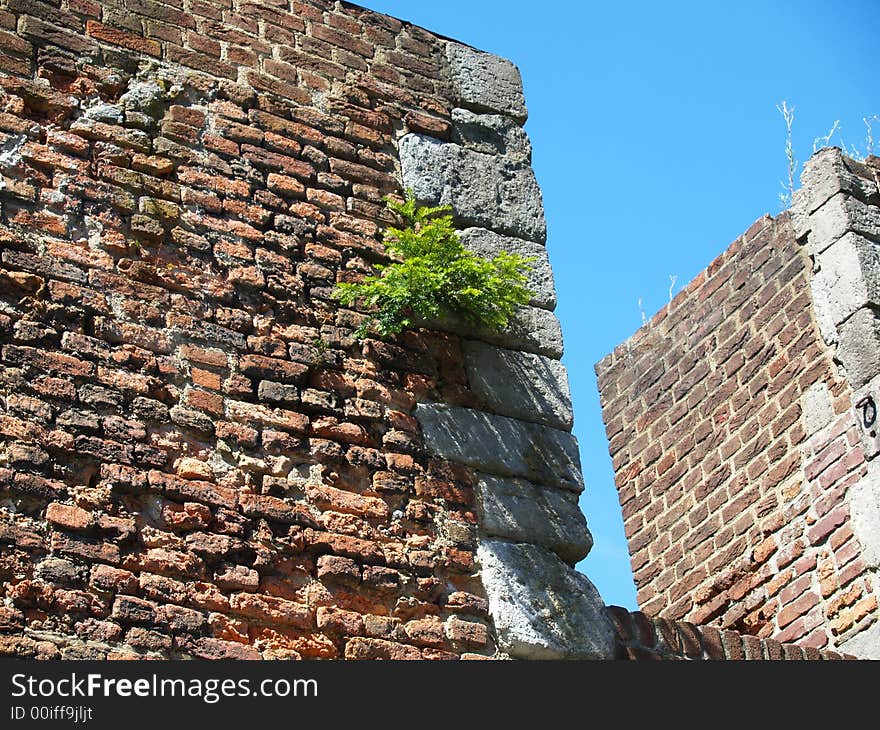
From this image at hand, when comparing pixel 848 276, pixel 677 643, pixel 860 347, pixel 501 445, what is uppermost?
pixel 848 276

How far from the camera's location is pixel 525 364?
16.6 ft

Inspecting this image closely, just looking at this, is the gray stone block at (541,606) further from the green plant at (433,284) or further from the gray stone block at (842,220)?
the gray stone block at (842,220)

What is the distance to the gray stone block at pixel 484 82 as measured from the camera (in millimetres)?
5684

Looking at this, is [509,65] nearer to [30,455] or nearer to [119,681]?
[30,455]

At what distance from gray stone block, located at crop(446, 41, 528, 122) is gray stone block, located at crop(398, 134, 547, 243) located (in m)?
0.29

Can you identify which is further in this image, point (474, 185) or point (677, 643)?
point (474, 185)

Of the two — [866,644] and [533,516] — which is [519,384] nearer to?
[533,516]

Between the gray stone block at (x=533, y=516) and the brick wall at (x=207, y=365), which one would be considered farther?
the gray stone block at (x=533, y=516)

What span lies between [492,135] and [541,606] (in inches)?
84.8

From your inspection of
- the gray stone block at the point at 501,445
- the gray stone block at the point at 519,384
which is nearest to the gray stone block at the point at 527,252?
the gray stone block at the point at 519,384

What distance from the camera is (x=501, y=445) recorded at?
15.7 ft

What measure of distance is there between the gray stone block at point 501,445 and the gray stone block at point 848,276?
2.55 metres

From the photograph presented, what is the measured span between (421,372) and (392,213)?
716 millimetres

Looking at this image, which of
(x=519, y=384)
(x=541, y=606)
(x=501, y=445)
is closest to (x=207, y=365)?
(x=501, y=445)
